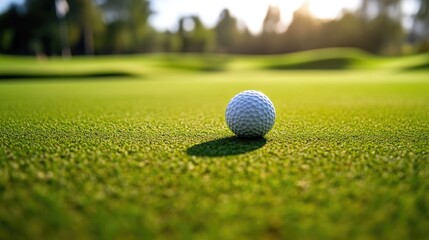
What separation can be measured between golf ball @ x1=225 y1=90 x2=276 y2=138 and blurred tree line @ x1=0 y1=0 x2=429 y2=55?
122ft

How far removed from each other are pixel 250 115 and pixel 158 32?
58104 mm

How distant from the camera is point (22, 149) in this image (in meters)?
2.16

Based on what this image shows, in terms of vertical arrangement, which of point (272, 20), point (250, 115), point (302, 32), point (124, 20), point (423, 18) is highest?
point (272, 20)

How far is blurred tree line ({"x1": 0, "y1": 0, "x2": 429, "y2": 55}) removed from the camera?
139 ft

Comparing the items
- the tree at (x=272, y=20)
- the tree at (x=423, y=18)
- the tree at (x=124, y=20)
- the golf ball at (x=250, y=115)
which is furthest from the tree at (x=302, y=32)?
the golf ball at (x=250, y=115)

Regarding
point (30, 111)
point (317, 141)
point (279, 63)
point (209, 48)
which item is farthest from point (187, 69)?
point (209, 48)

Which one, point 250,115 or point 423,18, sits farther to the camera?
point 423,18

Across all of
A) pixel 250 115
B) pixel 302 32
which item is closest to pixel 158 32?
pixel 302 32

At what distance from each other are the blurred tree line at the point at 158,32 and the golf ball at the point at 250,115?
37317 millimetres

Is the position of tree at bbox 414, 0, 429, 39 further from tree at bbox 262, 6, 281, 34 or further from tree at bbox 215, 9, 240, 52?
tree at bbox 215, 9, 240, 52

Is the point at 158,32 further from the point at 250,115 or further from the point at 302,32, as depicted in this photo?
the point at 250,115

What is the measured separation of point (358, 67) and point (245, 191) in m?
25.3

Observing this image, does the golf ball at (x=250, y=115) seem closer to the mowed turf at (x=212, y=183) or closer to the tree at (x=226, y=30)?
the mowed turf at (x=212, y=183)

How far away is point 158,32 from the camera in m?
57.5
